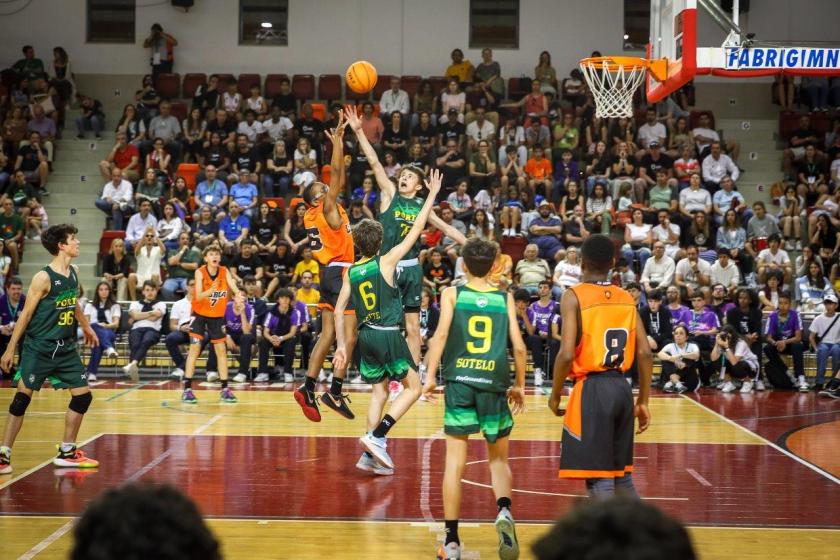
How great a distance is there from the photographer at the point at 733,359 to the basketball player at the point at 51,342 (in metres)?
9.77

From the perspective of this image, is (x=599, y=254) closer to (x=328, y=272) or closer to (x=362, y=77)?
(x=328, y=272)

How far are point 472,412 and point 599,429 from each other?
84 centimetres

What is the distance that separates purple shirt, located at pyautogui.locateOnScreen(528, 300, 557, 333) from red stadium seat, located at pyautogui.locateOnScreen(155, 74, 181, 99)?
34.8ft

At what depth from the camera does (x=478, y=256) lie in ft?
20.6

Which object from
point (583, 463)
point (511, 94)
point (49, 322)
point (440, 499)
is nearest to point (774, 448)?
point (440, 499)

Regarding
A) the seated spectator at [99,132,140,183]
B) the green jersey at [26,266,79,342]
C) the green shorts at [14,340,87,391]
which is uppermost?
the seated spectator at [99,132,140,183]

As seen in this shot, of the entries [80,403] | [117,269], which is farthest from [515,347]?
[117,269]

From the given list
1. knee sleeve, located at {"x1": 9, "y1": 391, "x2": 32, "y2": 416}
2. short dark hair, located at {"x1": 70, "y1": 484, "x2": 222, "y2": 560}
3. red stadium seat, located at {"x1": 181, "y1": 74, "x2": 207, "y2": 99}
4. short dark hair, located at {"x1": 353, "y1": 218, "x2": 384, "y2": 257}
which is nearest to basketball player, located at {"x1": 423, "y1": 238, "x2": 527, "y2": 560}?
short dark hair, located at {"x1": 353, "y1": 218, "x2": 384, "y2": 257}

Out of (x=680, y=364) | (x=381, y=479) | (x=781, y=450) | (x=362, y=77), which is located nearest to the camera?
(x=381, y=479)

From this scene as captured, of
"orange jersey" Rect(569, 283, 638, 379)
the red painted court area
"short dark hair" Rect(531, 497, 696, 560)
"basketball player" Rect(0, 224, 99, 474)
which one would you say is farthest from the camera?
"basketball player" Rect(0, 224, 99, 474)

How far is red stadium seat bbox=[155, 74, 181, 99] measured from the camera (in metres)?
23.0

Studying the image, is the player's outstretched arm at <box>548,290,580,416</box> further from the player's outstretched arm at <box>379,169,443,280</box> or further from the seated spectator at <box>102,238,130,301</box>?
the seated spectator at <box>102,238,130,301</box>

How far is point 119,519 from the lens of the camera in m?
2.01

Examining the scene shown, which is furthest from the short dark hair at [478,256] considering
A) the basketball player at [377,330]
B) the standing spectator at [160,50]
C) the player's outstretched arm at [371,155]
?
the standing spectator at [160,50]
